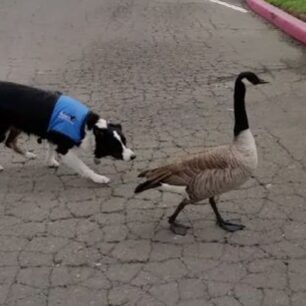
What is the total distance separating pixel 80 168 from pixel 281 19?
6480 mm

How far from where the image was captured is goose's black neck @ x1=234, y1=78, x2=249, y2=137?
14.3ft

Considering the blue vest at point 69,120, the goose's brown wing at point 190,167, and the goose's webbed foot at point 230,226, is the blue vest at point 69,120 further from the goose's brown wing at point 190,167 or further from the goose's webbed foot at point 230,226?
the goose's webbed foot at point 230,226

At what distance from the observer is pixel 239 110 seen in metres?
4.41

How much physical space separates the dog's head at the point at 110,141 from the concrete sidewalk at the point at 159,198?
9.6 inches

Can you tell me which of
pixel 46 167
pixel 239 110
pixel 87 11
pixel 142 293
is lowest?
pixel 87 11

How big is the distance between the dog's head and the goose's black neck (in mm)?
1221

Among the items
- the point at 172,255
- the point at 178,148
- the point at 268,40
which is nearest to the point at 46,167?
the point at 178,148

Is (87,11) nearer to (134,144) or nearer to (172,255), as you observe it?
(134,144)

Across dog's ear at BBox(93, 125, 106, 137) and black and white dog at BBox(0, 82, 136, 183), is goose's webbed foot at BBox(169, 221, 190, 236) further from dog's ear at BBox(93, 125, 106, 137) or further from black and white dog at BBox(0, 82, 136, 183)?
dog's ear at BBox(93, 125, 106, 137)

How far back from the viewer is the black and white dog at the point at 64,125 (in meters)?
5.31

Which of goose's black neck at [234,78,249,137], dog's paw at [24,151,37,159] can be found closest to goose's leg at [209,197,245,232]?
goose's black neck at [234,78,249,137]

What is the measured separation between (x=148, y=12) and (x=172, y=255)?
9593 millimetres

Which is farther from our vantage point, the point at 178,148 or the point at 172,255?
the point at 178,148

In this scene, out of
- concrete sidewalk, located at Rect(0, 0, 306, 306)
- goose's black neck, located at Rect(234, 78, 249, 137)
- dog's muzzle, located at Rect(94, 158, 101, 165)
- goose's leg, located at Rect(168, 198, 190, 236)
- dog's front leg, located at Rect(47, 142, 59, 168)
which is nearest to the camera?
concrete sidewalk, located at Rect(0, 0, 306, 306)
